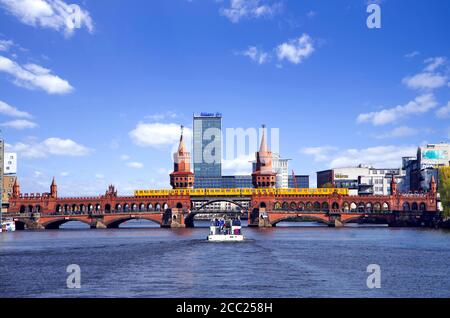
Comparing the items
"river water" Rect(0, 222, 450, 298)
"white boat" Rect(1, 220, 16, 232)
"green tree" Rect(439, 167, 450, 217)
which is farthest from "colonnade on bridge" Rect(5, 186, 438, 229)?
"river water" Rect(0, 222, 450, 298)

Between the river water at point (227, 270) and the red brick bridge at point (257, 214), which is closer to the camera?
the river water at point (227, 270)

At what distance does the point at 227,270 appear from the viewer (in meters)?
68.1

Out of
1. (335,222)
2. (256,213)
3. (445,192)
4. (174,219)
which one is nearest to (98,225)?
(174,219)

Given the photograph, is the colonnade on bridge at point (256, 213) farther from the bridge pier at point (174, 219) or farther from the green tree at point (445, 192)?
the green tree at point (445, 192)

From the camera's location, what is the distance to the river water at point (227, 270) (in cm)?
5344

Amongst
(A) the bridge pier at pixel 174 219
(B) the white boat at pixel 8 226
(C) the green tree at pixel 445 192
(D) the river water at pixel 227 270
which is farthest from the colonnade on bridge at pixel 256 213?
(D) the river water at pixel 227 270

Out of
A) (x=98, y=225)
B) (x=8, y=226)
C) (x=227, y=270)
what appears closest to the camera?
(x=227, y=270)

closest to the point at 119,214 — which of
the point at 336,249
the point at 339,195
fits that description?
the point at 339,195

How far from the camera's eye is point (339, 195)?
197125mm

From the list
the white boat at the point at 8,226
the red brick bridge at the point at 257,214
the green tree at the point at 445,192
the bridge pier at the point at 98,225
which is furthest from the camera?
the bridge pier at the point at 98,225

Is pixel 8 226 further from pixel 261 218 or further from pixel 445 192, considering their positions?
pixel 445 192

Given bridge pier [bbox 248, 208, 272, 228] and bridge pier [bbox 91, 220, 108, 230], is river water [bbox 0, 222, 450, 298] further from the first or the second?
bridge pier [bbox 91, 220, 108, 230]
